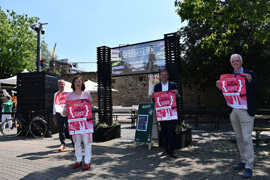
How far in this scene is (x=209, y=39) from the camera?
8.99 metres

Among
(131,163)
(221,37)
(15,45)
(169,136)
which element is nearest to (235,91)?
(169,136)

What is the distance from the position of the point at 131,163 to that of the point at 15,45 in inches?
951

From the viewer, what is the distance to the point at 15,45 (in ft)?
78.6

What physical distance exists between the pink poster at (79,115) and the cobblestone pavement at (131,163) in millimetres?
818

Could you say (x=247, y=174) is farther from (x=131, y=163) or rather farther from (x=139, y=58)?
(x=139, y=58)

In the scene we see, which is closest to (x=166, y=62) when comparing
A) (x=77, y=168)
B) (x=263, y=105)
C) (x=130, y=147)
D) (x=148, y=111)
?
(x=148, y=111)

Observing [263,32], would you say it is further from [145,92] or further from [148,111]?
[145,92]

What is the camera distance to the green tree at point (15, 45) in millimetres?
23219

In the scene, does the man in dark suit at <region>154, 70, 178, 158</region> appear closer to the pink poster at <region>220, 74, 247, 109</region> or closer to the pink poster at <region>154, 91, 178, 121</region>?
the pink poster at <region>154, 91, 178, 121</region>

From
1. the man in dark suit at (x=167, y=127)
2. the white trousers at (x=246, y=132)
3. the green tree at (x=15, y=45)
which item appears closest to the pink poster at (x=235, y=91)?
the white trousers at (x=246, y=132)

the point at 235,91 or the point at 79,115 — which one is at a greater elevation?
the point at 235,91

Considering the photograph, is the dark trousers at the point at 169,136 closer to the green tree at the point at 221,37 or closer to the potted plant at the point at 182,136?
the potted plant at the point at 182,136

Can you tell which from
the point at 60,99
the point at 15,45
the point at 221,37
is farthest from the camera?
the point at 15,45

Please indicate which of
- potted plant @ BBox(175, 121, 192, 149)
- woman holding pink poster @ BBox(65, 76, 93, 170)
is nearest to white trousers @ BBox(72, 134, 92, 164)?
woman holding pink poster @ BBox(65, 76, 93, 170)
